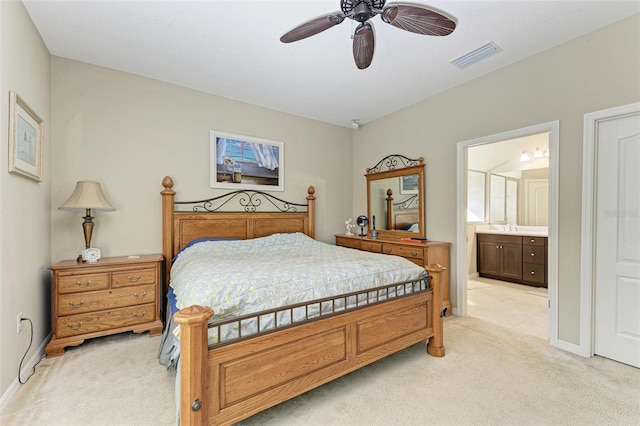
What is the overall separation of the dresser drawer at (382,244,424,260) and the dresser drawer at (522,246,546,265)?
269cm

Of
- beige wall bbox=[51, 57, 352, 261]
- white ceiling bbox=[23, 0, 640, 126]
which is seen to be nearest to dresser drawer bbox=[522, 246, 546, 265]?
white ceiling bbox=[23, 0, 640, 126]

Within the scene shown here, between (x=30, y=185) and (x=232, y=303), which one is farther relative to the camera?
(x=30, y=185)

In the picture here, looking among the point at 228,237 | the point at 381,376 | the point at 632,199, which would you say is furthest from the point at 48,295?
the point at 632,199

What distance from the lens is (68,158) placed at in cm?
298

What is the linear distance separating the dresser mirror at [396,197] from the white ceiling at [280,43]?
41.0 inches

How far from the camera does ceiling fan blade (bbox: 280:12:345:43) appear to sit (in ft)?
6.13

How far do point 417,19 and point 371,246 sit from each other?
2.90 meters

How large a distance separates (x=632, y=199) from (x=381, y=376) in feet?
8.21

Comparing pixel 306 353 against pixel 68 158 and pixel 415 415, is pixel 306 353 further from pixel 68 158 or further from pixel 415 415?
pixel 68 158

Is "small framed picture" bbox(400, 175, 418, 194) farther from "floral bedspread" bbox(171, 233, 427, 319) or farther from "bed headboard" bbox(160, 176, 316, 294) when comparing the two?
"floral bedspread" bbox(171, 233, 427, 319)

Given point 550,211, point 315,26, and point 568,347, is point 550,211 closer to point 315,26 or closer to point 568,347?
point 568,347

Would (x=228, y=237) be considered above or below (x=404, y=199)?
below

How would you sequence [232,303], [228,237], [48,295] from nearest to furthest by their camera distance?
1. [232,303]
2. [48,295]
3. [228,237]

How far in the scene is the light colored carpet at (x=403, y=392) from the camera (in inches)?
69.9
